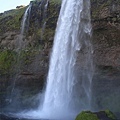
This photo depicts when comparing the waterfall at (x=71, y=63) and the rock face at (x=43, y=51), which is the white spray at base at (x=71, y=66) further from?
the rock face at (x=43, y=51)

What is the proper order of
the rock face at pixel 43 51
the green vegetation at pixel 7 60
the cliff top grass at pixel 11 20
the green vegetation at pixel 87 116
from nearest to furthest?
the green vegetation at pixel 87 116
the rock face at pixel 43 51
the green vegetation at pixel 7 60
the cliff top grass at pixel 11 20

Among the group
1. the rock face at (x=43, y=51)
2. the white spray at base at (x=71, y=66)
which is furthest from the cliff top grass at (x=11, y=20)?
the white spray at base at (x=71, y=66)

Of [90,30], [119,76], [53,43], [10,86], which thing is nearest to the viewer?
[119,76]

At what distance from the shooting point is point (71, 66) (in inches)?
771

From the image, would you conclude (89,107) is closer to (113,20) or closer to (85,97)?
(85,97)

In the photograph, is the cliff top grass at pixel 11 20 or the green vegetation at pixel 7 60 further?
the cliff top grass at pixel 11 20

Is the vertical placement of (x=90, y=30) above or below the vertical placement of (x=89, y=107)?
above

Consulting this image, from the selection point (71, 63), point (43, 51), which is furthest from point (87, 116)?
point (43, 51)

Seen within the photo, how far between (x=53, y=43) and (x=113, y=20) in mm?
5083

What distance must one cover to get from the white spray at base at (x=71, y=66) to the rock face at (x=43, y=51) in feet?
1.89

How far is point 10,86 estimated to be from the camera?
2373 cm

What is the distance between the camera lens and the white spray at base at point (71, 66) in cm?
1883

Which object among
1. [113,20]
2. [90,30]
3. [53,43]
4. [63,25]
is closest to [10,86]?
[53,43]

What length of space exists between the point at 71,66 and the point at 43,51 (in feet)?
12.4
